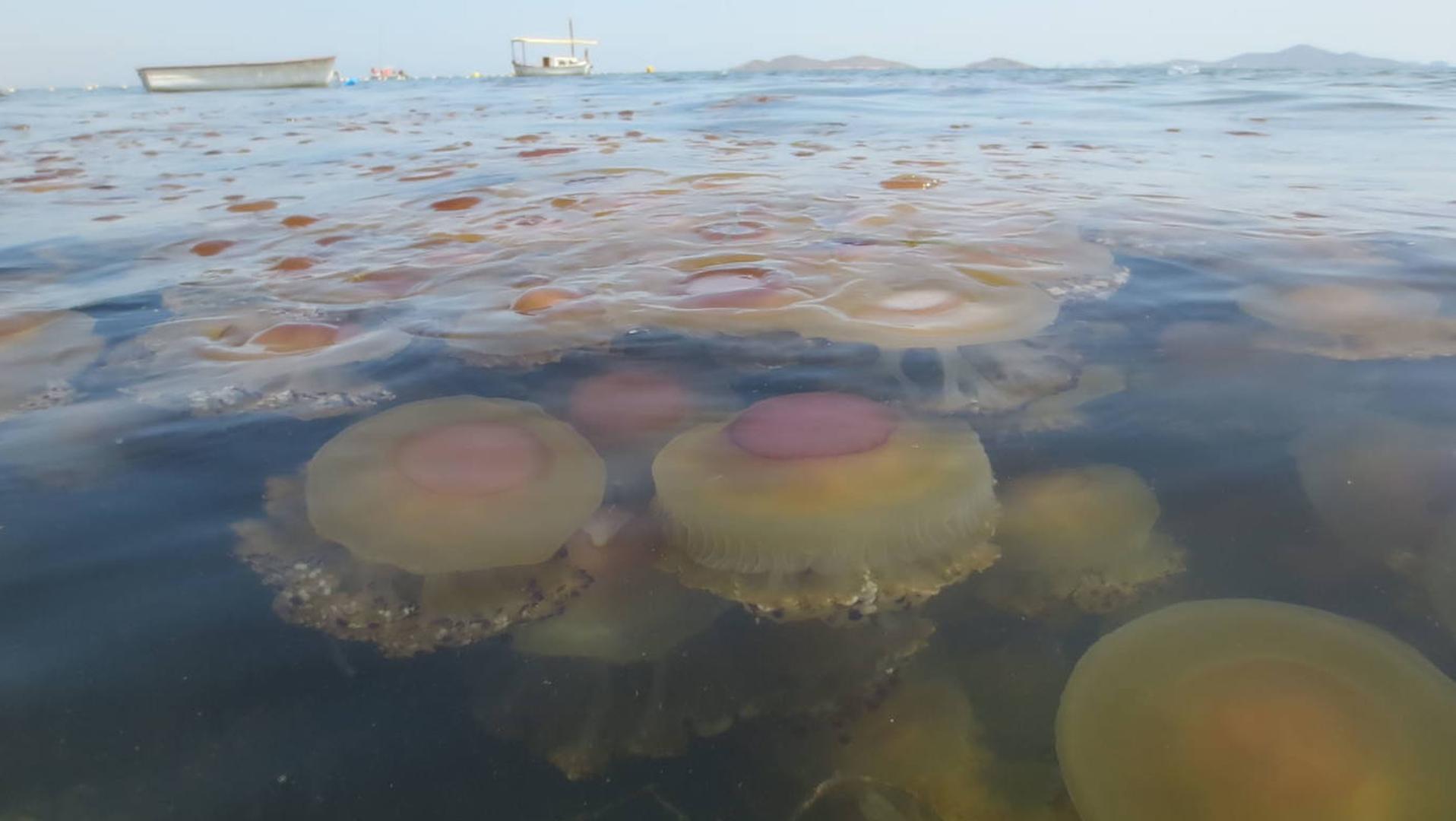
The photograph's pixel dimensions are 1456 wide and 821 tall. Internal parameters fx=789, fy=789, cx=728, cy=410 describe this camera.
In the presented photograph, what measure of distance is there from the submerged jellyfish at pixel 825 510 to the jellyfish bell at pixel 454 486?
19 cm

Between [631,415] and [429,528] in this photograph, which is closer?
[429,528]

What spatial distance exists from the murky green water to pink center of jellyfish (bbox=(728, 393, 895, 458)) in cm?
1

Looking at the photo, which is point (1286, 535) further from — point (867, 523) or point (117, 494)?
point (117, 494)

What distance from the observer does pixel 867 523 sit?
1.29m

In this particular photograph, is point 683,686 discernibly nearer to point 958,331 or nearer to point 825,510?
point 825,510

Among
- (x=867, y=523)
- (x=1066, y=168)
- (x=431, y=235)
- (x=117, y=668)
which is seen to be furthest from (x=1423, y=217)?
(x=117, y=668)

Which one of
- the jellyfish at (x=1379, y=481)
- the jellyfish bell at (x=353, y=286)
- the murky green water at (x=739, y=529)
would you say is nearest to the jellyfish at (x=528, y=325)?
the murky green water at (x=739, y=529)

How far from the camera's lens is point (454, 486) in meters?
1.42

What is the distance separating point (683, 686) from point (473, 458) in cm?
69

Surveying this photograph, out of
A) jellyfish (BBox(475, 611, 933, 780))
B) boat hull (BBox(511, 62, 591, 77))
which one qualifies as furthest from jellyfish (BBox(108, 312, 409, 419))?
boat hull (BBox(511, 62, 591, 77))

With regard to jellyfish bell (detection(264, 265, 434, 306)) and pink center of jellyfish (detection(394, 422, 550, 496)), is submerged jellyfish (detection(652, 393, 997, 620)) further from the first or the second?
jellyfish bell (detection(264, 265, 434, 306))

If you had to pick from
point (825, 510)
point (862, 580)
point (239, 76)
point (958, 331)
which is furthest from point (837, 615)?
point (239, 76)

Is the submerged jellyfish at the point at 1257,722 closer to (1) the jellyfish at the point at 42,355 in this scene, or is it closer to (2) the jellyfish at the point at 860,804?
(2) the jellyfish at the point at 860,804

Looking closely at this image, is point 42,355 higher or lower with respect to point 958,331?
lower
